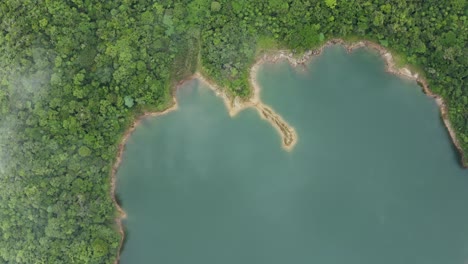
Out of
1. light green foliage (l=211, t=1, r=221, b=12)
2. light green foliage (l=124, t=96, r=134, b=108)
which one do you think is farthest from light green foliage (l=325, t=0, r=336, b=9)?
light green foliage (l=124, t=96, r=134, b=108)

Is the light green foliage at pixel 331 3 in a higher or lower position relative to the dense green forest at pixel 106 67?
higher

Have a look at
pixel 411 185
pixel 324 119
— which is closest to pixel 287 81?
pixel 324 119

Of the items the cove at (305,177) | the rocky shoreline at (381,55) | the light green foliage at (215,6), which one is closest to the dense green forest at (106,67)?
the light green foliage at (215,6)

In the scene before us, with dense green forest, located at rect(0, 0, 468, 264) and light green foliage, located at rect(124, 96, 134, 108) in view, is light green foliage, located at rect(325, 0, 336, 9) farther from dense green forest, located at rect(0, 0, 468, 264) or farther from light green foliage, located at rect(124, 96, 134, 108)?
light green foliage, located at rect(124, 96, 134, 108)

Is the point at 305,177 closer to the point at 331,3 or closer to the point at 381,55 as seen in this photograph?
the point at 381,55

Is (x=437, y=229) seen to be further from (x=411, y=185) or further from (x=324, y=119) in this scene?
(x=324, y=119)

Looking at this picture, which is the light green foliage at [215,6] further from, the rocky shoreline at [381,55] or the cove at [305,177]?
the cove at [305,177]
